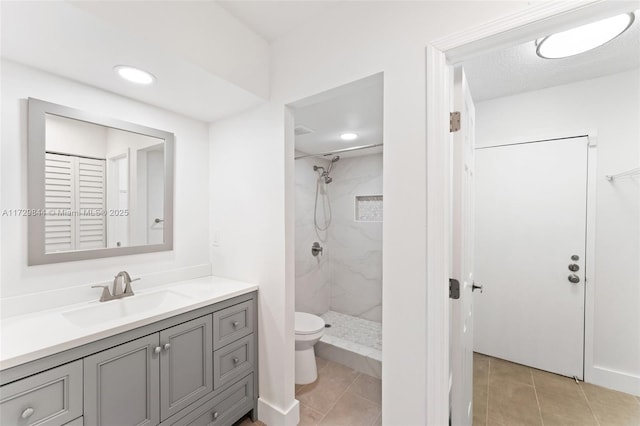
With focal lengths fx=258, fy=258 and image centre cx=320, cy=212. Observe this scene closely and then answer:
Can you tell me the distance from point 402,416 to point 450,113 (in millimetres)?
1376

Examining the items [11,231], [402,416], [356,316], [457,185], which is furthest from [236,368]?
[356,316]

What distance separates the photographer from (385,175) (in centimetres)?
122

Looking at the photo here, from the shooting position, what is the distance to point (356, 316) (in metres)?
3.44

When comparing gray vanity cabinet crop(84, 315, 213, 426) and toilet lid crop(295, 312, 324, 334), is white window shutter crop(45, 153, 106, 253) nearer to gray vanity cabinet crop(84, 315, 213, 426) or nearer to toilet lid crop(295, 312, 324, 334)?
gray vanity cabinet crop(84, 315, 213, 426)

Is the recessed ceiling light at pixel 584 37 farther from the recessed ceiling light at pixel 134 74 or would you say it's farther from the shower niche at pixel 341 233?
the recessed ceiling light at pixel 134 74

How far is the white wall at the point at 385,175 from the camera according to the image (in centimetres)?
→ 113

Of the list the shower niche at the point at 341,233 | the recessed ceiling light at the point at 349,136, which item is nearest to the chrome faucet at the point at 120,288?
the shower niche at the point at 341,233

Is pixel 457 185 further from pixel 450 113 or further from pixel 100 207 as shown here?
pixel 100 207

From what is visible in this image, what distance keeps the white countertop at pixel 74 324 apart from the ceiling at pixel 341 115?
1.31 metres

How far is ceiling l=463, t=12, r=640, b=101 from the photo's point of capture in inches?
66.6

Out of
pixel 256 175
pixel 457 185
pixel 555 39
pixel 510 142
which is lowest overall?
pixel 457 185

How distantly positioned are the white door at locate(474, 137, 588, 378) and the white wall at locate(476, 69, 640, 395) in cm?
11

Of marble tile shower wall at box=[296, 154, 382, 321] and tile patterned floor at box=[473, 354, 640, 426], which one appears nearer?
tile patterned floor at box=[473, 354, 640, 426]

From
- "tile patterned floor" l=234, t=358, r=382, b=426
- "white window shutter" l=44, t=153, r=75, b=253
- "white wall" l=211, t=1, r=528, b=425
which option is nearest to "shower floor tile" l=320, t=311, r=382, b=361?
"tile patterned floor" l=234, t=358, r=382, b=426
